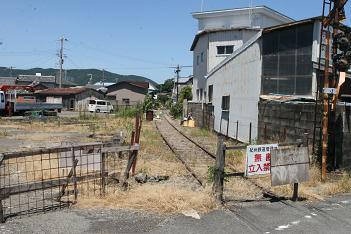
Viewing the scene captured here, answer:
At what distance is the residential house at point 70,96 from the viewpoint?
227 feet

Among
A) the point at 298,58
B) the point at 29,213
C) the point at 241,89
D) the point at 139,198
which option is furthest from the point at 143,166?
the point at 241,89

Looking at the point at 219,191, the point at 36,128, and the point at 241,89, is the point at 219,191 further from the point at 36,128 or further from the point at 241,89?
the point at 36,128

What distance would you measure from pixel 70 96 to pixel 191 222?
64695 millimetres

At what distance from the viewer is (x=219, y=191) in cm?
802

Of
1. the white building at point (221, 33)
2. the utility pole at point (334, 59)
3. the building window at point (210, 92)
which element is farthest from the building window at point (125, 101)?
the utility pole at point (334, 59)

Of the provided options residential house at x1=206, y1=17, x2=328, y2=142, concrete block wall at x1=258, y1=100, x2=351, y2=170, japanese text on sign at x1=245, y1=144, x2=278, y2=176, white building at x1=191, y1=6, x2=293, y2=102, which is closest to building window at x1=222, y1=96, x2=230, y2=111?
residential house at x1=206, y1=17, x2=328, y2=142

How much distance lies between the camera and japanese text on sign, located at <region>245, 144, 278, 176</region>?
8141mm

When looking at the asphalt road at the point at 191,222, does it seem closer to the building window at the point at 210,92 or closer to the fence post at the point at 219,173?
the fence post at the point at 219,173

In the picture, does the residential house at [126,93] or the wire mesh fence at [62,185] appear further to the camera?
the residential house at [126,93]

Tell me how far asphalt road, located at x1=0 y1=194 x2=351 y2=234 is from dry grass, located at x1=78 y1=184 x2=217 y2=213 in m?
0.26

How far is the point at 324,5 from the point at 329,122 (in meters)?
2.83

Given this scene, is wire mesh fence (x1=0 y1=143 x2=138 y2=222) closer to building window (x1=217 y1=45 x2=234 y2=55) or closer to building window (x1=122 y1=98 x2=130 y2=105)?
building window (x1=217 y1=45 x2=234 y2=55)

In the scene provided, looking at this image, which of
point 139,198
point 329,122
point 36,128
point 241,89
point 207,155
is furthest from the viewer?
point 36,128

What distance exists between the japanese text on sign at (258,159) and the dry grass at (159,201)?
894 mm
